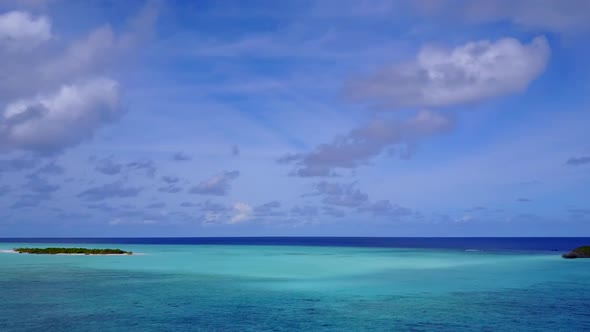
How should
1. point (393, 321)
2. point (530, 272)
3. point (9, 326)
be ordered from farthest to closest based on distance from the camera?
point (530, 272), point (393, 321), point (9, 326)

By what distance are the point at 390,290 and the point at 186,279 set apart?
17.5 m

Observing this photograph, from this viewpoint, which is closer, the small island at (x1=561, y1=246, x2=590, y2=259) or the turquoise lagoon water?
the turquoise lagoon water

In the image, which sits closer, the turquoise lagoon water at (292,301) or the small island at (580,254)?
the turquoise lagoon water at (292,301)

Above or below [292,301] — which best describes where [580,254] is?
above

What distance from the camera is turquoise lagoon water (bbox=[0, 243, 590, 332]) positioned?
2495 centimetres

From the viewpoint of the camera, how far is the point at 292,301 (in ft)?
105

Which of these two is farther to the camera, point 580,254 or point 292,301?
point 580,254

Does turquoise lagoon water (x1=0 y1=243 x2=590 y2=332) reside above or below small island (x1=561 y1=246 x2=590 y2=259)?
below

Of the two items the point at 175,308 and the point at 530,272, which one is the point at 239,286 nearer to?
the point at 175,308

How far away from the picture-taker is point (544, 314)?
27.7 metres

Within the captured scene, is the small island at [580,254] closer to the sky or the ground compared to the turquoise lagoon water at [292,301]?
closer to the sky

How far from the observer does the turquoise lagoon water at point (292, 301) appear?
2495 cm

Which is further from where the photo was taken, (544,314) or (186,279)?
(186,279)

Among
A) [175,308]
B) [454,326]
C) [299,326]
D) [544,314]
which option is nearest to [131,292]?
[175,308]
